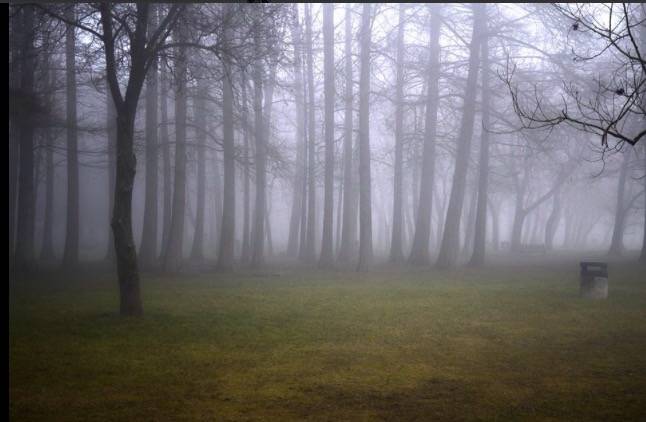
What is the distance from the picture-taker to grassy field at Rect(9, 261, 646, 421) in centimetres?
541

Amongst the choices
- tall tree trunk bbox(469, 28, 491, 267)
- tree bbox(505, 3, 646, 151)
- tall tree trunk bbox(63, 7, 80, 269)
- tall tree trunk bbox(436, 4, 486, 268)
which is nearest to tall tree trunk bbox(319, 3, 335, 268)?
tall tree trunk bbox(436, 4, 486, 268)

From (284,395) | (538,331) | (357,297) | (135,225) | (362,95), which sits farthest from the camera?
(135,225)

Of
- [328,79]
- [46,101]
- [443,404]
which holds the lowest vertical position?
[443,404]

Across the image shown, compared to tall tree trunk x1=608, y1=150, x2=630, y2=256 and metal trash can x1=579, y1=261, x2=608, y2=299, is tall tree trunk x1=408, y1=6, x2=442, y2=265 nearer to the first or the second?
metal trash can x1=579, y1=261, x2=608, y2=299

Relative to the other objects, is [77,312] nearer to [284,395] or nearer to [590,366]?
[284,395]

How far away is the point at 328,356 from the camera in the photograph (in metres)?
7.40

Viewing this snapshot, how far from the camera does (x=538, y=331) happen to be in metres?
8.98

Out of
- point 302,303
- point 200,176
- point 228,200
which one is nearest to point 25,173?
point 228,200

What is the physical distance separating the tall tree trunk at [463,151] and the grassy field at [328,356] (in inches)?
258

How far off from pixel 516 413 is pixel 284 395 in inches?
94.1

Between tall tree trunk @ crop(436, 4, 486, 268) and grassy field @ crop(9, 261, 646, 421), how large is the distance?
258 inches

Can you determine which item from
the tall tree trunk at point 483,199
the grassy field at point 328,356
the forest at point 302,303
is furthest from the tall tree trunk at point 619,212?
the grassy field at point 328,356

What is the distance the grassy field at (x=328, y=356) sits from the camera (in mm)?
5414

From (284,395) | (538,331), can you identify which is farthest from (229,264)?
(284,395)
